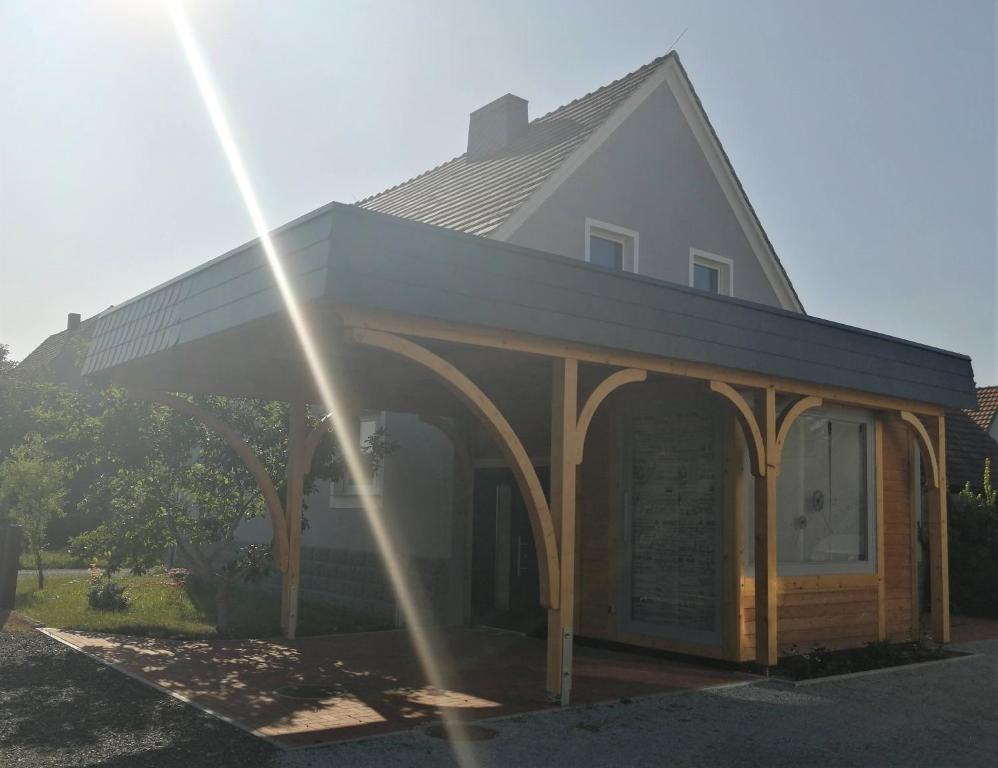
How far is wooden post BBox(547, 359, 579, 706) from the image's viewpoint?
741cm

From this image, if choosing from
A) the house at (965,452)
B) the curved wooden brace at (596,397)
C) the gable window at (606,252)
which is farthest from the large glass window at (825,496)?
the house at (965,452)

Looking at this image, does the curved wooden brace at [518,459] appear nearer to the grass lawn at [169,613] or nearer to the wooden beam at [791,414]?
the wooden beam at [791,414]

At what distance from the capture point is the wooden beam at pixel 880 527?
10.9 meters

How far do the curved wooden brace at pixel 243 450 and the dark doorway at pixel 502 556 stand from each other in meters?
2.84

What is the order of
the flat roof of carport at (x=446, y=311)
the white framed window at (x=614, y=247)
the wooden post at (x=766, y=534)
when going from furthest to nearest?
the white framed window at (x=614, y=247), the wooden post at (x=766, y=534), the flat roof of carport at (x=446, y=311)

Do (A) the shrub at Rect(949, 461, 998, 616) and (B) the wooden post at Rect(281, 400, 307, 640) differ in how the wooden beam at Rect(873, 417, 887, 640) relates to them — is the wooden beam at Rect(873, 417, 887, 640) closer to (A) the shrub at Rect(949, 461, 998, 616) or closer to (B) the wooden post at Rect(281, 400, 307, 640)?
(A) the shrub at Rect(949, 461, 998, 616)

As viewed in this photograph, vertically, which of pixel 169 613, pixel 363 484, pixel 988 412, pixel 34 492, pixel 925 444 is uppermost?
pixel 988 412

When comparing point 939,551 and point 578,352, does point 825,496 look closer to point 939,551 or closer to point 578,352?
point 939,551

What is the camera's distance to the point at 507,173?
554 inches

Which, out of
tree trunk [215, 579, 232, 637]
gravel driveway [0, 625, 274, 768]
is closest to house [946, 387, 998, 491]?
tree trunk [215, 579, 232, 637]

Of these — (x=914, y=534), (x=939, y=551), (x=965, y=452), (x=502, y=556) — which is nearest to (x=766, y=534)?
(x=914, y=534)

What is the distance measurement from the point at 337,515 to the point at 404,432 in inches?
81.7

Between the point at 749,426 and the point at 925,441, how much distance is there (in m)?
3.45

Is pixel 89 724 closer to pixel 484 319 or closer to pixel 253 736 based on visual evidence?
pixel 253 736
